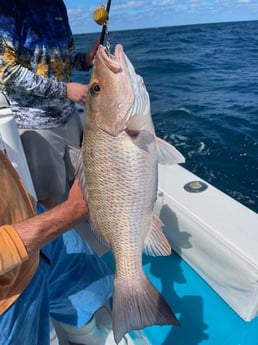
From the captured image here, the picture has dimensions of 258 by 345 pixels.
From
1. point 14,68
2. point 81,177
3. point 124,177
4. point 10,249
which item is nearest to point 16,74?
point 14,68

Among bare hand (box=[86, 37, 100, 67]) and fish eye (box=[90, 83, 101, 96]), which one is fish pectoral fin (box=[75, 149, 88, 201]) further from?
bare hand (box=[86, 37, 100, 67])

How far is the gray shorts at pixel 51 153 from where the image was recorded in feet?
7.06

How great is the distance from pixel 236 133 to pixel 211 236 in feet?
13.3

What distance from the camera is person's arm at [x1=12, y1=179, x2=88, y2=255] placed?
1.00 meters

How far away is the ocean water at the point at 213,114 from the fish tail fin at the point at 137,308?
2.68 meters

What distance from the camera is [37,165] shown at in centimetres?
225

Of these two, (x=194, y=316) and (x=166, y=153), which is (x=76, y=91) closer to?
(x=166, y=153)

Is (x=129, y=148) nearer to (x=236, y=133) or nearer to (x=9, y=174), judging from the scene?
(x=9, y=174)

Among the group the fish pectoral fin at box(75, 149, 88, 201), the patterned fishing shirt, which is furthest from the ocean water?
the fish pectoral fin at box(75, 149, 88, 201)

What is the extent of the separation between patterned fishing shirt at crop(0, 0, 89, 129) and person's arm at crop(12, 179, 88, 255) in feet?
2.98

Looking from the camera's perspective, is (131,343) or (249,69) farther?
(249,69)

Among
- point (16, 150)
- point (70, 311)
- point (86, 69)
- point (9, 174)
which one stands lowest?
point (70, 311)

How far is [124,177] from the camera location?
3.63 ft

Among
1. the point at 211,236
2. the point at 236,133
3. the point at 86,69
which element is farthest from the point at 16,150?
the point at 236,133
